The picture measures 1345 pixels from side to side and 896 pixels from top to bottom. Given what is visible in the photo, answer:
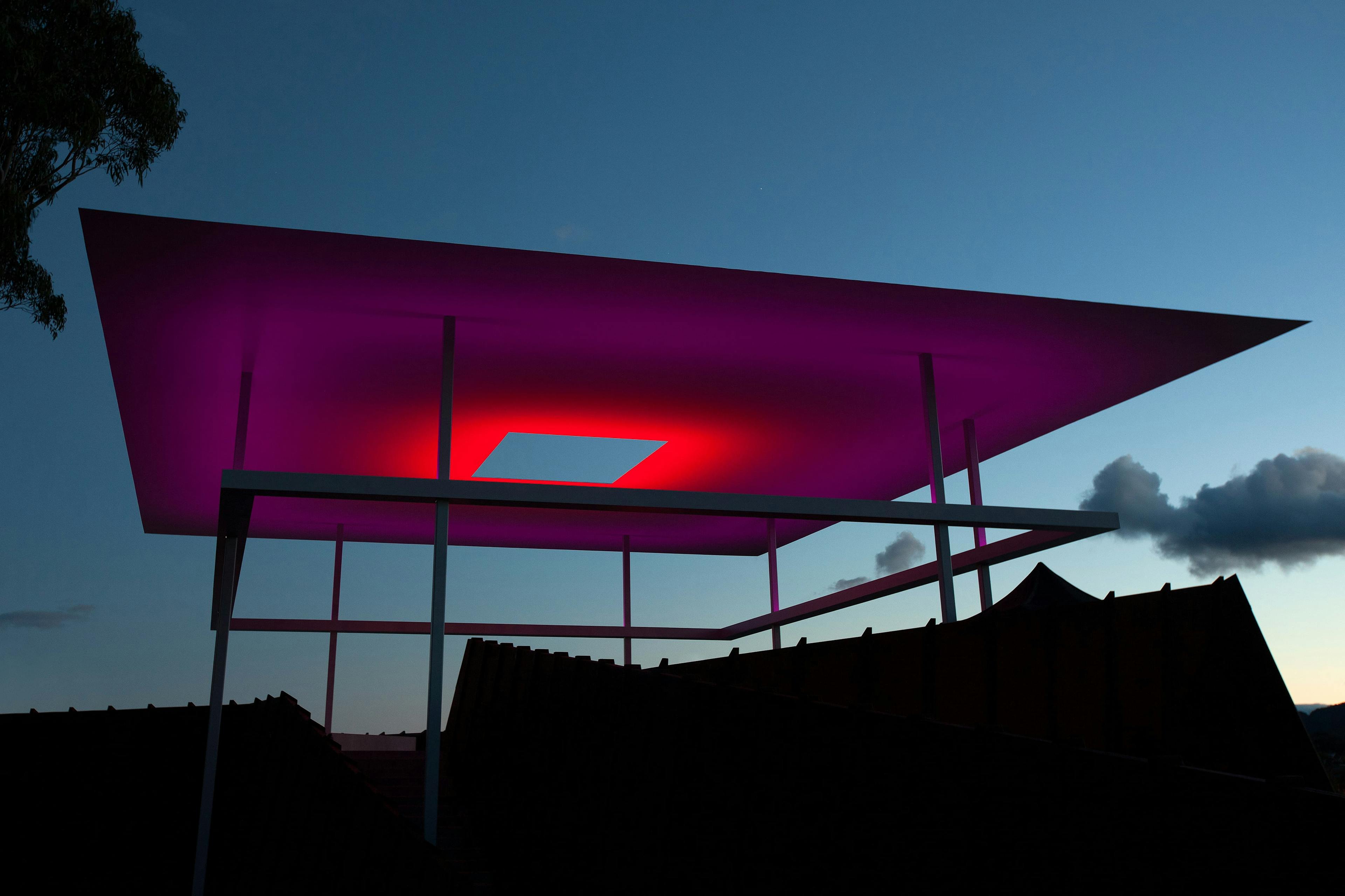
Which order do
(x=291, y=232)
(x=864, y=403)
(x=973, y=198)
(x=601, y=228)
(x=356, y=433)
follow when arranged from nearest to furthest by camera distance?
(x=291, y=232) → (x=864, y=403) → (x=356, y=433) → (x=973, y=198) → (x=601, y=228)

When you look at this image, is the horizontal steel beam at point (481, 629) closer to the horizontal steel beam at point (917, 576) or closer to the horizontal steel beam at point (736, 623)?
the horizontal steel beam at point (736, 623)

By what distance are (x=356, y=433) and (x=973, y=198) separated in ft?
32.6

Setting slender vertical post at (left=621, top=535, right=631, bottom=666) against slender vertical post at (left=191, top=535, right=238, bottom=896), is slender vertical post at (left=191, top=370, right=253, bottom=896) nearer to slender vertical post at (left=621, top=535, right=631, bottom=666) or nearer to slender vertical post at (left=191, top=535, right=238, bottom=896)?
slender vertical post at (left=191, top=535, right=238, bottom=896)

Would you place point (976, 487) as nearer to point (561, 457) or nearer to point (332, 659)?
point (561, 457)

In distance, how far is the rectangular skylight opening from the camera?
1466 centimetres

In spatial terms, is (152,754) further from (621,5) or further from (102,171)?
(621,5)

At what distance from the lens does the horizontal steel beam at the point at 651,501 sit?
848 cm

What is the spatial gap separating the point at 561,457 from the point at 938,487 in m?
6.18

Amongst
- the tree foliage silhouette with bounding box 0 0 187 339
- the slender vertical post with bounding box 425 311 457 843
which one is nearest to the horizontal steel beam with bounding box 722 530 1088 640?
the slender vertical post with bounding box 425 311 457 843

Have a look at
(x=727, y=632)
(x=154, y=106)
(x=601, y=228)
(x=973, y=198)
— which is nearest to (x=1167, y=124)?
(x=973, y=198)

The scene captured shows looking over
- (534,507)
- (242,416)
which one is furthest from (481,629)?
(242,416)

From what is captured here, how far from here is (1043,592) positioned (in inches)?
418

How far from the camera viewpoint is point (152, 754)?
8.37 meters

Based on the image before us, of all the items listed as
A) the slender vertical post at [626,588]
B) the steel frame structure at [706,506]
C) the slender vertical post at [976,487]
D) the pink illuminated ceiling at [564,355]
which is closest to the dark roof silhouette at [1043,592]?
the steel frame structure at [706,506]
